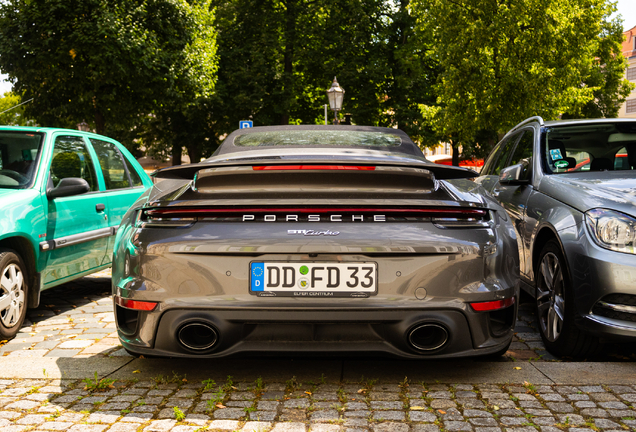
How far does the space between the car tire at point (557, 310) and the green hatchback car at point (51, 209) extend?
3.69 metres

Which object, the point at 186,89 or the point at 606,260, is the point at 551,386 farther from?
the point at 186,89

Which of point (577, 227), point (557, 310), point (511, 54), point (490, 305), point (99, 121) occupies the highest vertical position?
point (511, 54)

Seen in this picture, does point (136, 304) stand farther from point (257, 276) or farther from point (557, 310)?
point (557, 310)

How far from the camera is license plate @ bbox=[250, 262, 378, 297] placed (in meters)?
3.08

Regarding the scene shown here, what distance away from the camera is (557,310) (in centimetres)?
424

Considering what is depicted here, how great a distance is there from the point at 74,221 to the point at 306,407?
3.33m

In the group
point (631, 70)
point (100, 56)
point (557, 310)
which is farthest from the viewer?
point (631, 70)

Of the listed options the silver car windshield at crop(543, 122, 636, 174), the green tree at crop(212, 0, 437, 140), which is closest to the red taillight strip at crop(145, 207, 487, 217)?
the silver car windshield at crop(543, 122, 636, 174)

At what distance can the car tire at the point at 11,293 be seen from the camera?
15.1ft

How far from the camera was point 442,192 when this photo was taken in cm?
331

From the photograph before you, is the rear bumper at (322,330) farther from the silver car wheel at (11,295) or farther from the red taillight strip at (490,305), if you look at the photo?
the silver car wheel at (11,295)

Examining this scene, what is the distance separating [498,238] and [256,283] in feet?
4.05

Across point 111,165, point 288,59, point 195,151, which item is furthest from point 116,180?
point 195,151

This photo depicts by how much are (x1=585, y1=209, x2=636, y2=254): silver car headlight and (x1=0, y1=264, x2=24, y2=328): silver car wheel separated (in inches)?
156
